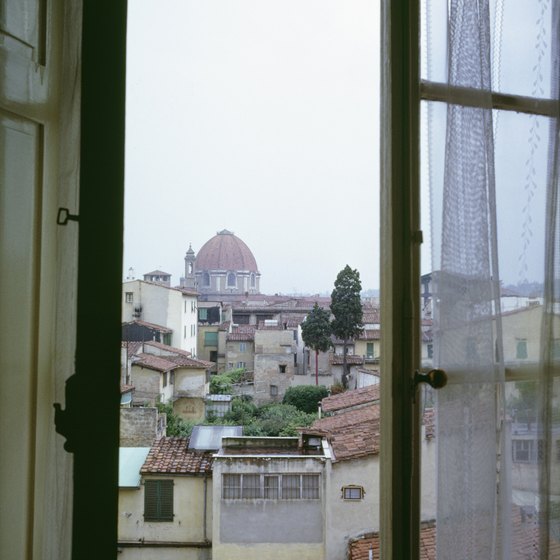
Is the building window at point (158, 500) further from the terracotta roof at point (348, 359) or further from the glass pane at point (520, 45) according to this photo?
the glass pane at point (520, 45)

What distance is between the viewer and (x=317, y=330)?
1.27 m

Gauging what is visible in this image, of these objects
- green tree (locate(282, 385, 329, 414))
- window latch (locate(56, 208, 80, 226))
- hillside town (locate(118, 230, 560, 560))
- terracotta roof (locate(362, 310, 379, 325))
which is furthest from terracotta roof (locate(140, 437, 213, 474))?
window latch (locate(56, 208, 80, 226))

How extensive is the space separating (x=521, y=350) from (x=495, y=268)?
0.42ft

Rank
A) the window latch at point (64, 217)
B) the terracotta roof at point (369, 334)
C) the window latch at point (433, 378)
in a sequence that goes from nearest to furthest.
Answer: the window latch at point (64, 217) < the window latch at point (433, 378) < the terracotta roof at point (369, 334)

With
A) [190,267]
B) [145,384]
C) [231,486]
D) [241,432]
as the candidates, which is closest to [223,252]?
[190,267]

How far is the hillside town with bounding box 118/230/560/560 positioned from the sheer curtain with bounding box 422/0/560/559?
1.08 feet

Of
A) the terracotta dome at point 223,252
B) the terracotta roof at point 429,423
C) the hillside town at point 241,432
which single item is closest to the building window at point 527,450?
the terracotta roof at point 429,423

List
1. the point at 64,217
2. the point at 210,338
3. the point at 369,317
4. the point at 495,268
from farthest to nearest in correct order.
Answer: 1. the point at 210,338
2. the point at 369,317
3. the point at 495,268
4. the point at 64,217

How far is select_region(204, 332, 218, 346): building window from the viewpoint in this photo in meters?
1.24

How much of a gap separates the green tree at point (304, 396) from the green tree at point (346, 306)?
0.11m

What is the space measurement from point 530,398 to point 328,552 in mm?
680

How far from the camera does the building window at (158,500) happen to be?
1.21m

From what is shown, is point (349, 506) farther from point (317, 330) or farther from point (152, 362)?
point (152, 362)

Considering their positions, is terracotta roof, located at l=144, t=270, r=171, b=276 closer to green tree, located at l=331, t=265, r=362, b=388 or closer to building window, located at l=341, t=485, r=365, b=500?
green tree, located at l=331, t=265, r=362, b=388
